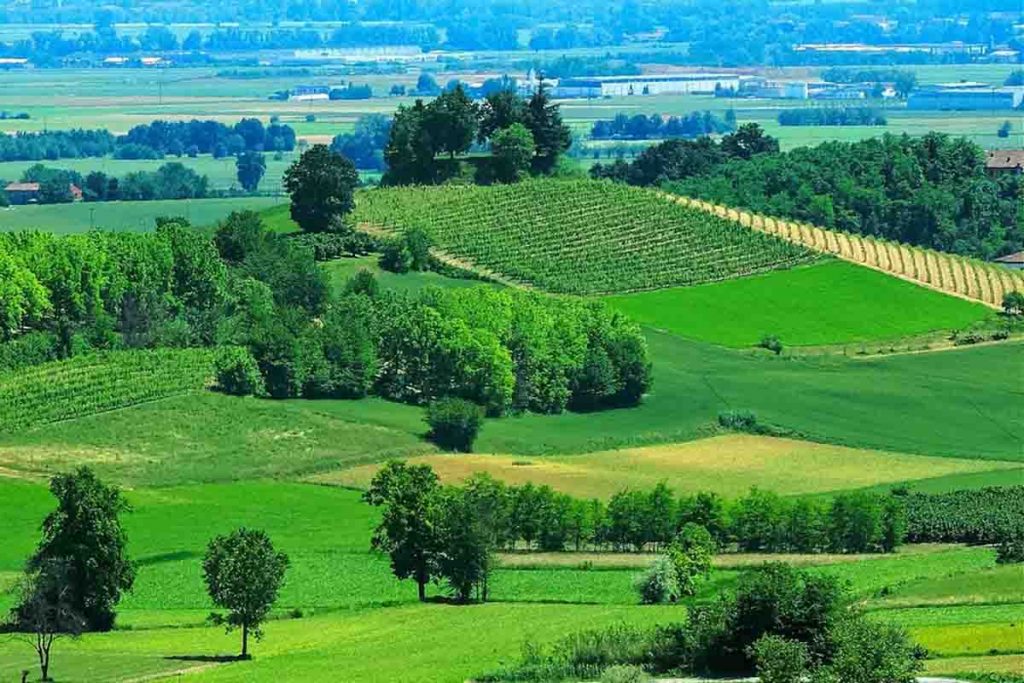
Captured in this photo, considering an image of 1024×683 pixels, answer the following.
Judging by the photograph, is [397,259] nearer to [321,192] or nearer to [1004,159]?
[321,192]

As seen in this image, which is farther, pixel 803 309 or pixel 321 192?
pixel 321 192

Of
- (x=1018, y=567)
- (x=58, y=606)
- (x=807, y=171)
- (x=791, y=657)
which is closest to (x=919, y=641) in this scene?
(x=791, y=657)

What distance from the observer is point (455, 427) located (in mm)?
89562

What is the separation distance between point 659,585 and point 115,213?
84.5m

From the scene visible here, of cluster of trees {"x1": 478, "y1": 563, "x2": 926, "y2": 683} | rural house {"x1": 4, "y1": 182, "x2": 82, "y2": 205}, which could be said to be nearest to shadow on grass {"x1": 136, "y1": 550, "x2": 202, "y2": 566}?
cluster of trees {"x1": 478, "y1": 563, "x2": 926, "y2": 683}

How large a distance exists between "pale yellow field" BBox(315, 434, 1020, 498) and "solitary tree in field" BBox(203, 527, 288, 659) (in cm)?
1970

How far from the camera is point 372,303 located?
103 m

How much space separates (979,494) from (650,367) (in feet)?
70.3

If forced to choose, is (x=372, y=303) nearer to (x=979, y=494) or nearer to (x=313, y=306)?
(x=313, y=306)

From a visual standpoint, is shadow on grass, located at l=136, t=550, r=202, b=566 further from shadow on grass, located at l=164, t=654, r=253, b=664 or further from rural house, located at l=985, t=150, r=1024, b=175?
rural house, located at l=985, t=150, r=1024, b=175

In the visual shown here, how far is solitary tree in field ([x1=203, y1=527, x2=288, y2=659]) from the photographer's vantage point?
60812 mm

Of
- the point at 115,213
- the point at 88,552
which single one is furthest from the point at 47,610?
the point at 115,213

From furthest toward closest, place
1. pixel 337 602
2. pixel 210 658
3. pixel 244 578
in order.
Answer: pixel 337 602 → pixel 244 578 → pixel 210 658

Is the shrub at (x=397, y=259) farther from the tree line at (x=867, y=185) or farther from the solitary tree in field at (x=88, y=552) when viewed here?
the solitary tree in field at (x=88, y=552)
